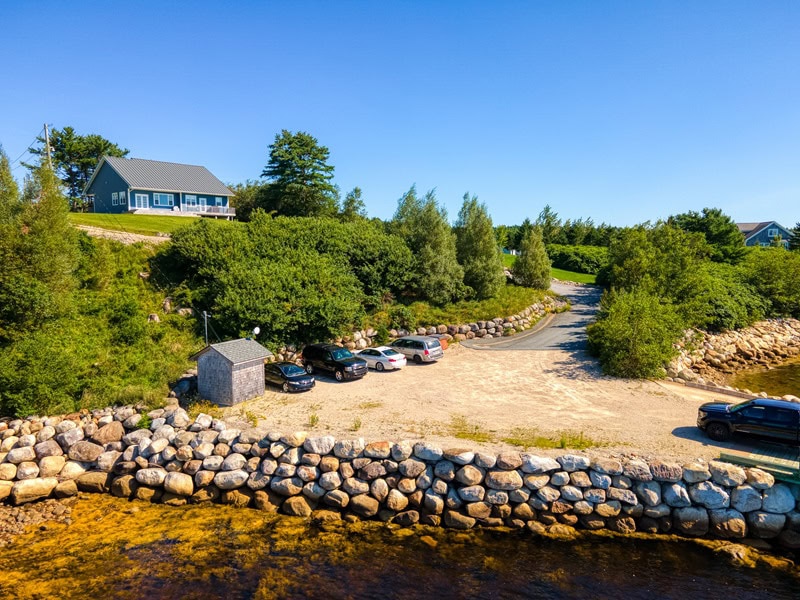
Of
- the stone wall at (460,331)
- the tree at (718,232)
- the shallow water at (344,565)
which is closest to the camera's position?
the shallow water at (344,565)

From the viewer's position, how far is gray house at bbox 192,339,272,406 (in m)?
19.4

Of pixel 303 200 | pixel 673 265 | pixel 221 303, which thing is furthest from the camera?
pixel 303 200

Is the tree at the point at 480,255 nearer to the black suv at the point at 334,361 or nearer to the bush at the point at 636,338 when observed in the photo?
the bush at the point at 636,338

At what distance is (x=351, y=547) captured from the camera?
41.5ft

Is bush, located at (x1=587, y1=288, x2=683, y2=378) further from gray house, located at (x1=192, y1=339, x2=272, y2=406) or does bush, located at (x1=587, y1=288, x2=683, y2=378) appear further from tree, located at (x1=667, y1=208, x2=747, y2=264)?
tree, located at (x1=667, y1=208, x2=747, y2=264)

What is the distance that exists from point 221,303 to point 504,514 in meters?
17.5

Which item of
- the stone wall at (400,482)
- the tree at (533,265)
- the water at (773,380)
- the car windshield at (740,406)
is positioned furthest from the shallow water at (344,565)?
the tree at (533,265)

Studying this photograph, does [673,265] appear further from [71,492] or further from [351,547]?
[71,492]

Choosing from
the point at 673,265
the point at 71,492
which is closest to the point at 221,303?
the point at 71,492

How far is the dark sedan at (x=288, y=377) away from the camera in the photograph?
68.4 ft

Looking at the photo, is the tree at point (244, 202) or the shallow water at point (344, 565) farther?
the tree at point (244, 202)

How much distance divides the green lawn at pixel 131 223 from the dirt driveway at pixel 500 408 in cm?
2090

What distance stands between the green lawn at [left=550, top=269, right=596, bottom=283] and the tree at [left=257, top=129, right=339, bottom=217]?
26.7 metres

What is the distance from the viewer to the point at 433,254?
112 feet
